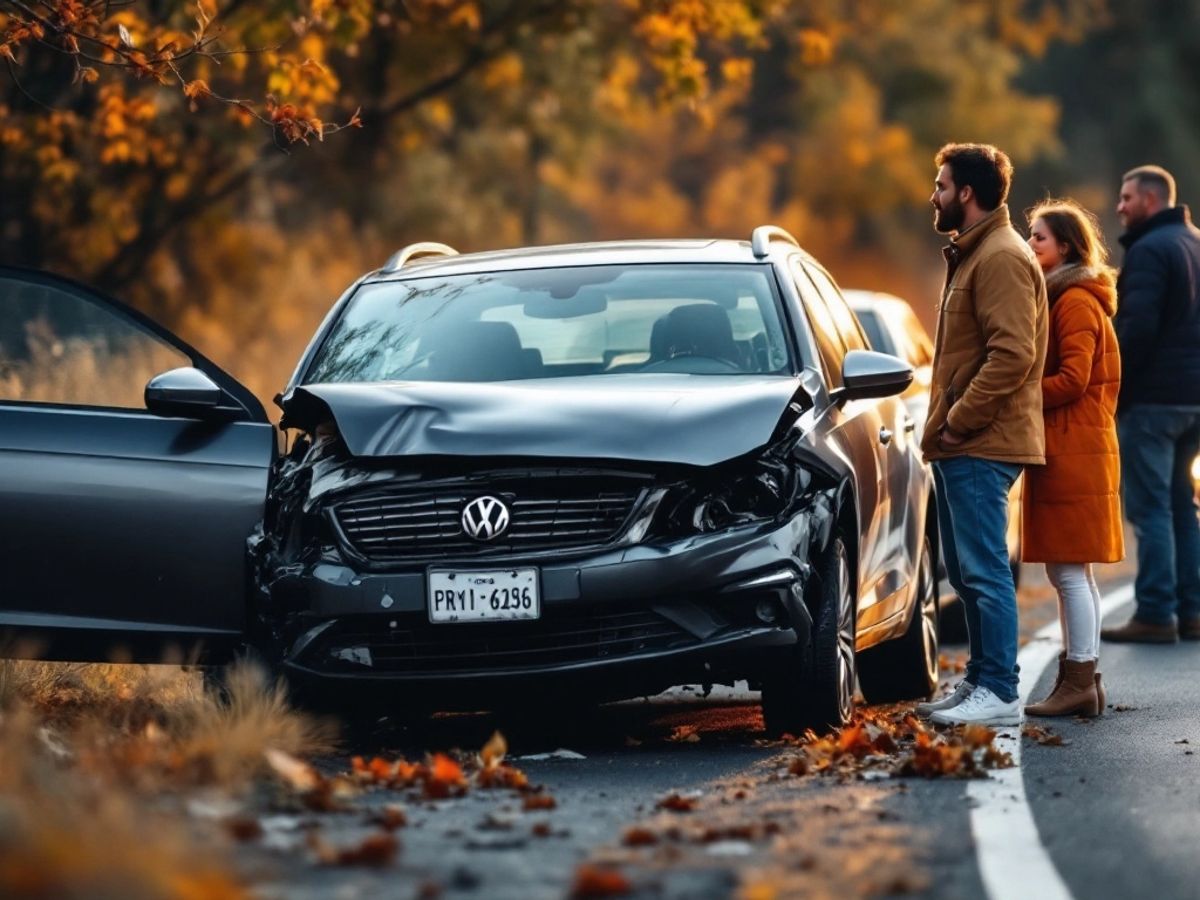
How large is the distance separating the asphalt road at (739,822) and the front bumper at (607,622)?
0.31m

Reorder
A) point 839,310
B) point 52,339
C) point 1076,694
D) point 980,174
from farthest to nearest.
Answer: point 839,310
point 1076,694
point 980,174
point 52,339

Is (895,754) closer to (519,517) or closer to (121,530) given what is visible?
(519,517)

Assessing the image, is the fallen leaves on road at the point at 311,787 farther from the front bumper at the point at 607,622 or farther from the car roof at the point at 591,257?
the car roof at the point at 591,257

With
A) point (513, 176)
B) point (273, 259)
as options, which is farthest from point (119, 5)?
point (513, 176)

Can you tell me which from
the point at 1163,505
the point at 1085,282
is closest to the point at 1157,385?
the point at 1163,505

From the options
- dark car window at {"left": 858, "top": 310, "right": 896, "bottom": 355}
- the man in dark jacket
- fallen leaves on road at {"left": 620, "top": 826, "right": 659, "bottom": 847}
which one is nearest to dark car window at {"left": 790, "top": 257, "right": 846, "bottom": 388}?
fallen leaves on road at {"left": 620, "top": 826, "right": 659, "bottom": 847}

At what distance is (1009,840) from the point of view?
5980mm

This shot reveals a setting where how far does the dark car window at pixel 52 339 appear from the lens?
26.6 feet

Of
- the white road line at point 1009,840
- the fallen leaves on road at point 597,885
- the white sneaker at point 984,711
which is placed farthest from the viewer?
the white sneaker at point 984,711

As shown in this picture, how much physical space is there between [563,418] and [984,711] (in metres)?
2.00

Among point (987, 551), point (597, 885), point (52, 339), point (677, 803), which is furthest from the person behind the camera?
point (987, 551)

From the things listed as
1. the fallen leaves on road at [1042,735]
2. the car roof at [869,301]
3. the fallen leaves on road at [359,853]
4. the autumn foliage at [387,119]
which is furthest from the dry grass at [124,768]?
the car roof at [869,301]

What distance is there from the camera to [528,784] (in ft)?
22.5

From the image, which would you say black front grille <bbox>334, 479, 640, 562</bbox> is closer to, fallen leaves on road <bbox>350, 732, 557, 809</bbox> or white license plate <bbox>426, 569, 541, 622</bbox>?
white license plate <bbox>426, 569, 541, 622</bbox>
